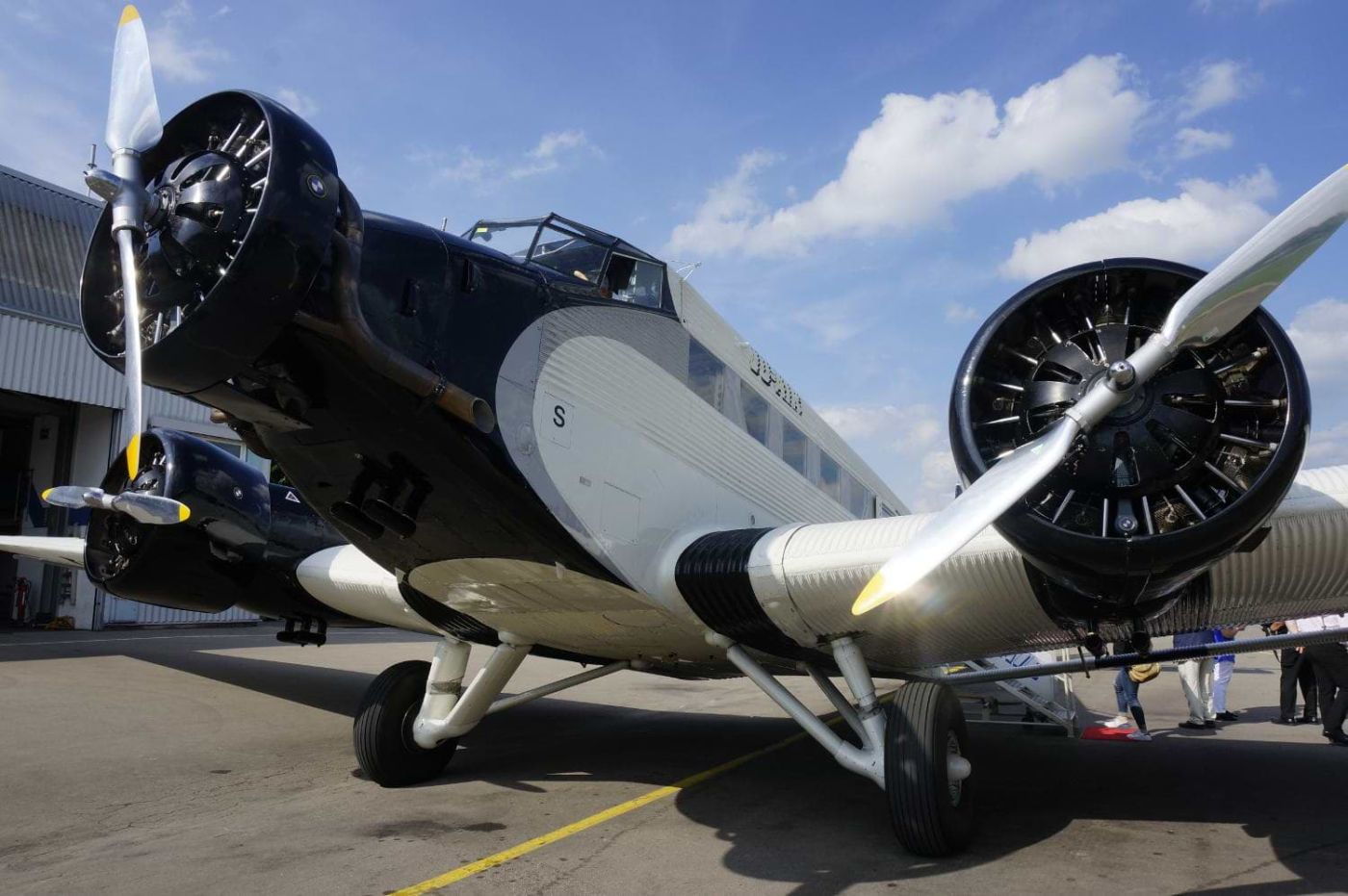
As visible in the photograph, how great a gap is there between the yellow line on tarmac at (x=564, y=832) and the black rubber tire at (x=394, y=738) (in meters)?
1.75

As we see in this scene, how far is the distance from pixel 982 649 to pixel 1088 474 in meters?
2.69

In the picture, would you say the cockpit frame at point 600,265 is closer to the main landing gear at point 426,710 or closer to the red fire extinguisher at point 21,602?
the main landing gear at point 426,710

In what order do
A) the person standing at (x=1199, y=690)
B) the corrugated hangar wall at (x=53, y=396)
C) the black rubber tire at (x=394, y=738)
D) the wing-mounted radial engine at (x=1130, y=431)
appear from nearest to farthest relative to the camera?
the wing-mounted radial engine at (x=1130, y=431)
the black rubber tire at (x=394, y=738)
the person standing at (x=1199, y=690)
the corrugated hangar wall at (x=53, y=396)

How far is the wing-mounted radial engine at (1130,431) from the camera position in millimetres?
4223

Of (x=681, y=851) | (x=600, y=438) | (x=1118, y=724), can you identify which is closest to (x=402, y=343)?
(x=600, y=438)

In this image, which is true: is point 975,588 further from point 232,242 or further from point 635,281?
point 232,242

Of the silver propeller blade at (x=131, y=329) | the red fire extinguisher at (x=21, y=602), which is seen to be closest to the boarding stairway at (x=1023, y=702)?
the silver propeller blade at (x=131, y=329)

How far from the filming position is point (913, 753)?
5.34 m

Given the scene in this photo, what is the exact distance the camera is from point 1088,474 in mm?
4438

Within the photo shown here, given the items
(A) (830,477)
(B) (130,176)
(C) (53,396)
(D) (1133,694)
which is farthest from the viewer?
(C) (53,396)

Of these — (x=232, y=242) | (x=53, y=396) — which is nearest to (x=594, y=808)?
(x=232, y=242)

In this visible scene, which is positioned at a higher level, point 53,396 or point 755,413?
point 53,396

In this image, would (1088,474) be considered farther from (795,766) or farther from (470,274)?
(795,766)

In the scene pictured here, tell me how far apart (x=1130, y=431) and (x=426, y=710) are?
5412 millimetres
